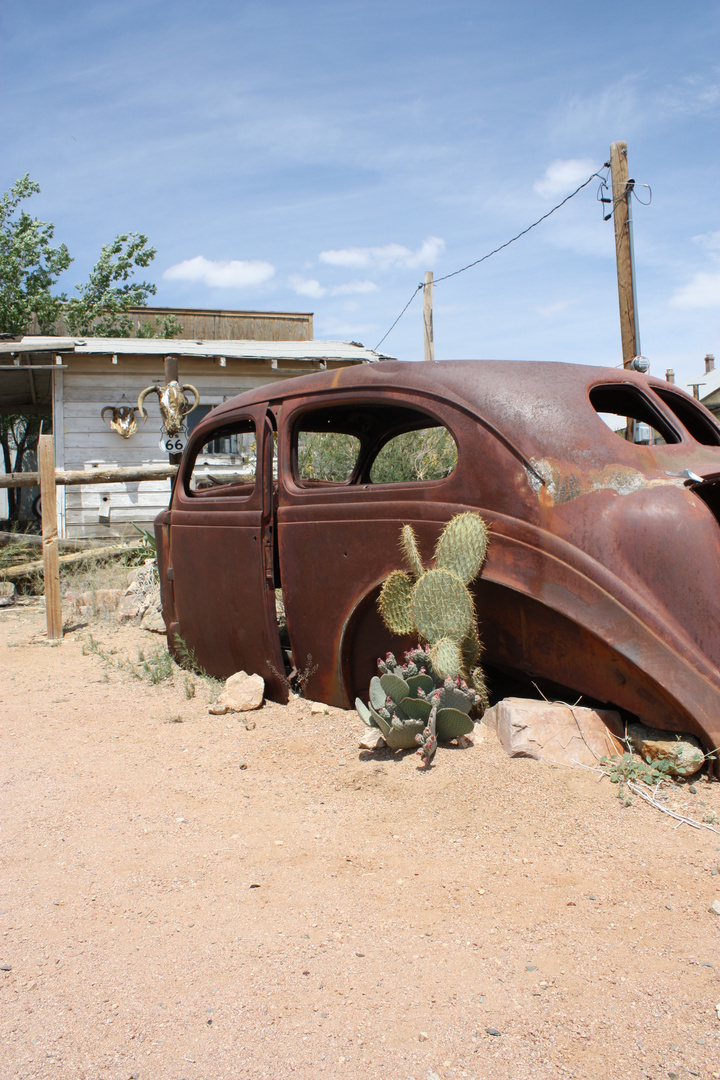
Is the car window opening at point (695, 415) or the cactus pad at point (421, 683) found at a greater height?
the car window opening at point (695, 415)

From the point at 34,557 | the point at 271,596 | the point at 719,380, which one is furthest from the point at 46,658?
the point at 719,380

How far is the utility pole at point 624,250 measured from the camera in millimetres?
8906

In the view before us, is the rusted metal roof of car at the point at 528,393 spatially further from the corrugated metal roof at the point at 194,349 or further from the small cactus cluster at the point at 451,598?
the corrugated metal roof at the point at 194,349

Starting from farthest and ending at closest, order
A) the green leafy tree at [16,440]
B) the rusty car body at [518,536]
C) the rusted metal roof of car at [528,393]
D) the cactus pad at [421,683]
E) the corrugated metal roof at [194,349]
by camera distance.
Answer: the green leafy tree at [16,440]
the corrugated metal roof at [194,349]
the cactus pad at [421,683]
the rusted metal roof of car at [528,393]
the rusty car body at [518,536]

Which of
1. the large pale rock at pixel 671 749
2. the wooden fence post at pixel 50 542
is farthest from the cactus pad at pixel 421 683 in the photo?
the wooden fence post at pixel 50 542

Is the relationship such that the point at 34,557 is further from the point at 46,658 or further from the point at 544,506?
the point at 544,506

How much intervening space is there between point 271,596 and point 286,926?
7.36 ft

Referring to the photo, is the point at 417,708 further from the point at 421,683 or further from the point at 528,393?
the point at 528,393

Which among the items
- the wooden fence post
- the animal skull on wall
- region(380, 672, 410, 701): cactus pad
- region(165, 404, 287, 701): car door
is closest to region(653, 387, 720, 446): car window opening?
region(380, 672, 410, 701): cactus pad

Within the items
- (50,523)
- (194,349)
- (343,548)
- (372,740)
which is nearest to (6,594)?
(50,523)

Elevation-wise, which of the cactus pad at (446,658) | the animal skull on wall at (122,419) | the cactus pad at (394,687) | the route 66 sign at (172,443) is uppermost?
the animal skull on wall at (122,419)

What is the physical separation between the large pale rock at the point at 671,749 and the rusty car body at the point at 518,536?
6 cm

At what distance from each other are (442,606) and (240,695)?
5.38 feet

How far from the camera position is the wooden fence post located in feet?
25.0
